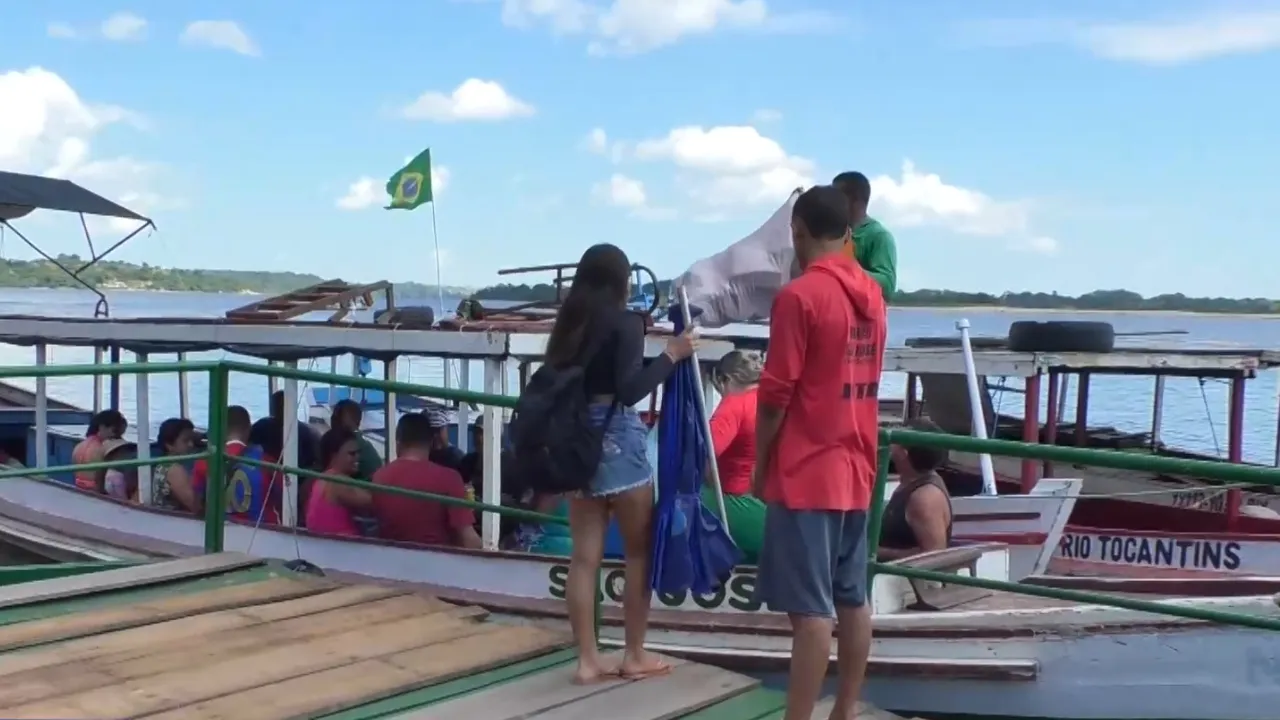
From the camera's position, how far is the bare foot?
427 cm

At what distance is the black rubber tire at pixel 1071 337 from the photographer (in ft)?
31.5

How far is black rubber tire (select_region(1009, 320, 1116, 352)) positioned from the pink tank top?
5263 millimetres

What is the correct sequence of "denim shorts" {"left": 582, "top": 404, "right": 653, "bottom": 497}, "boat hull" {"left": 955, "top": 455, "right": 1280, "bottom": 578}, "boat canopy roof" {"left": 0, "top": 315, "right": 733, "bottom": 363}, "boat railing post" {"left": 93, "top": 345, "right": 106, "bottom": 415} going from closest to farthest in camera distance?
"denim shorts" {"left": 582, "top": 404, "right": 653, "bottom": 497}, "boat canopy roof" {"left": 0, "top": 315, "right": 733, "bottom": 363}, "boat hull" {"left": 955, "top": 455, "right": 1280, "bottom": 578}, "boat railing post" {"left": 93, "top": 345, "right": 106, "bottom": 415}

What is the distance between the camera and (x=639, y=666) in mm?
4277

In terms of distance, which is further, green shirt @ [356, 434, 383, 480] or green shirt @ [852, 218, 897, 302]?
green shirt @ [356, 434, 383, 480]

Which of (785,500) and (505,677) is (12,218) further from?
(785,500)

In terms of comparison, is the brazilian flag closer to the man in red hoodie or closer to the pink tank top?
the pink tank top

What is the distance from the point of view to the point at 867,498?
11.9 feet

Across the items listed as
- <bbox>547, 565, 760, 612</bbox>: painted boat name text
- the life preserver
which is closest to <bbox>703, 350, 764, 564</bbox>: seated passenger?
<bbox>547, 565, 760, 612</bbox>: painted boat name text

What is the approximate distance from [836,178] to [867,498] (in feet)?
5.28

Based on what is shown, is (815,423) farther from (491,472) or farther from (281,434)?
(281,434)

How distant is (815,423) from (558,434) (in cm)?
84

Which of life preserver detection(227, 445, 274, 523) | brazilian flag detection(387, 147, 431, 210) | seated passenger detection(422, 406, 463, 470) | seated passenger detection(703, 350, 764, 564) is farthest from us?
brazilian flag detection(387, 147, 431, 210)

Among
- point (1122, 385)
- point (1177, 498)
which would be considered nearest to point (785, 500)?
point (1177, 498)
